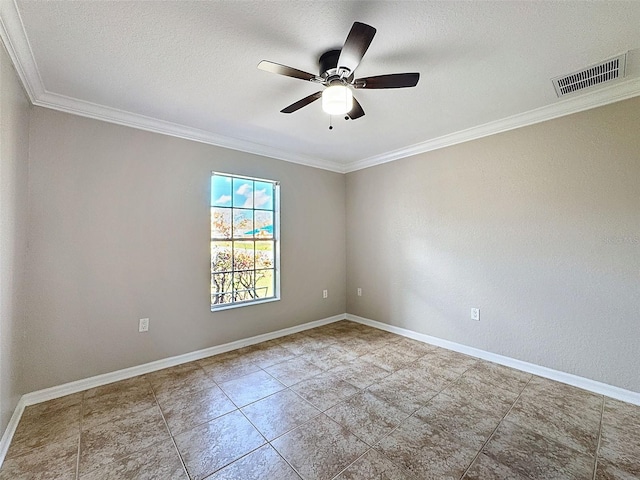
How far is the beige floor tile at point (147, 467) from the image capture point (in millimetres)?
1497

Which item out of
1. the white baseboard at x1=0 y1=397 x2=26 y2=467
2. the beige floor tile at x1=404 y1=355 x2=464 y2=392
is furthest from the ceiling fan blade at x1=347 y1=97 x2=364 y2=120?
the white baseboard at x1=0 y1=397 x2=26 y2=467

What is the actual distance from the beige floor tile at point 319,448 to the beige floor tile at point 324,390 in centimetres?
24

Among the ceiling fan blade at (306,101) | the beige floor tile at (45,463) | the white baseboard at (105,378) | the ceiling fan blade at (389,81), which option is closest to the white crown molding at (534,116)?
the ceiling fan blade at (389,81)

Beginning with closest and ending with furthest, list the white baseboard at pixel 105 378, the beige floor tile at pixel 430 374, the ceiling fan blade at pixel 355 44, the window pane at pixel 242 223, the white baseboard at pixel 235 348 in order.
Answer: the ceiling fan blade at pixel 355 44, the white baseboard at pixel 105 378, the white baseboard at pixel 235 348, the beige floor tile at pixel 430 374, the window pane at pixel 242 223

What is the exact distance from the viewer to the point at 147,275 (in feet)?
8.99

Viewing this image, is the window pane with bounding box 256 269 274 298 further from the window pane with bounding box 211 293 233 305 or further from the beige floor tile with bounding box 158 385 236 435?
the beige floor tile with bounding box 158 385 236 435

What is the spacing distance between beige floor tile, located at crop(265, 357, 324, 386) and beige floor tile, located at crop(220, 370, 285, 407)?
0.07 m

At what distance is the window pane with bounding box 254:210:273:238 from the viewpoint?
363 centimetres

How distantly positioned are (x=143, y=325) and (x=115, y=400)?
2.20 ft

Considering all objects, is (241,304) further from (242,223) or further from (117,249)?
(117,249)

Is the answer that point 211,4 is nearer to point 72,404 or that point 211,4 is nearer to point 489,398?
point 72,404

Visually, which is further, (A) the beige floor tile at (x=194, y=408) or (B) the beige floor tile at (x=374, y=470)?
(A) the beige floor tile at (x=194, y=408)

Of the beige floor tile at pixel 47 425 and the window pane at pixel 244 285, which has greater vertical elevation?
the window pane at pixel 244 285

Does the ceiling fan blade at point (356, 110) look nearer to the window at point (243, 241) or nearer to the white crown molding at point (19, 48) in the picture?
the window at point (243, 241)
